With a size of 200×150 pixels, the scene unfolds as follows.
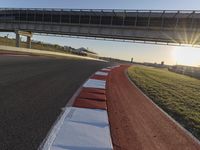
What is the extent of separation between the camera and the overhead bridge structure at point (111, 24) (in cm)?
3828

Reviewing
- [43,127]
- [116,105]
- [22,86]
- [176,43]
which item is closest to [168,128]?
[116,105]

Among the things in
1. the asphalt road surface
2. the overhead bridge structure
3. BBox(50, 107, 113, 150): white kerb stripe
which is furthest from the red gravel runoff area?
the overhead bridge structure

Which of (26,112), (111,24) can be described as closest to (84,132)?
(26,112)

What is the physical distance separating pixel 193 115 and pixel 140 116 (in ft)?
7.40

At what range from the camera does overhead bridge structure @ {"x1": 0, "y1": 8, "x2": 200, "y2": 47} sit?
38281 millimetres

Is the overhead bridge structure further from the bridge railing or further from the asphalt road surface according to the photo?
the asphalt road surface

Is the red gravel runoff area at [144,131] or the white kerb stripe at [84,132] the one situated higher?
the white kerb stripe at [84,132]

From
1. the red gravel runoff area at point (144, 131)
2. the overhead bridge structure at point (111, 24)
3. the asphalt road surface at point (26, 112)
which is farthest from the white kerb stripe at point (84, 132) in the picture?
the overhead bridge structure at point (111, 24)

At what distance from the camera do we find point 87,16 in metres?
47.9

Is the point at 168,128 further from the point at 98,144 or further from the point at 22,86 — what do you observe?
the point at 22,86

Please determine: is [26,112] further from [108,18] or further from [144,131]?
[108,18]

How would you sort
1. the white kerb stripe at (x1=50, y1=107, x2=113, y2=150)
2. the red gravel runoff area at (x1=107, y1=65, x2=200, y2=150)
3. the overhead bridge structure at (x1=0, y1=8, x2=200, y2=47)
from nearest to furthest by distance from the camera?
the white kerb stripe at (x1=50, y1=107, x2=113, y2=150)
the red gravel runoff area at (x1=107, y1=65, x2=200, y2=150)
the overhead bridge structure at (x1=0, y1=8, x2=200, y2=47)

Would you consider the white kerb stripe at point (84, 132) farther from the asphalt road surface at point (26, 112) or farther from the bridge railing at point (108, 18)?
the bridge railing at point (108, 18)

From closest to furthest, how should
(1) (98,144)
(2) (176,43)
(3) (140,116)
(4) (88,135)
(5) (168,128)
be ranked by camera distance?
(1) (98,144), (4) (88,135), (5) (168,128), (3) (140,116), (2) (176,43)
